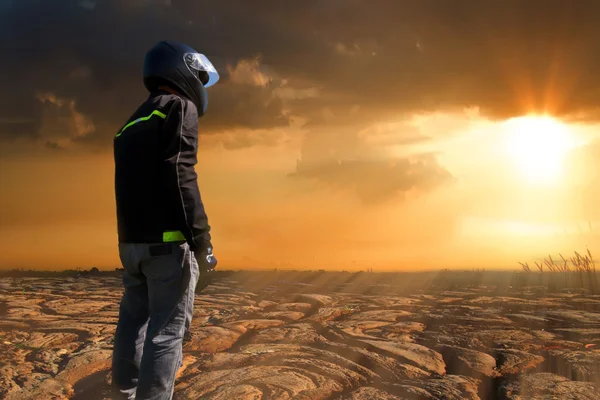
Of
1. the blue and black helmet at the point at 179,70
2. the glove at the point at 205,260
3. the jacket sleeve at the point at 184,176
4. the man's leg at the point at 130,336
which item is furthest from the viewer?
the blue and black helmet at the point at 179,70

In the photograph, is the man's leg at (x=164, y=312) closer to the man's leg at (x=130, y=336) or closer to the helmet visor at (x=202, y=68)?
the man's leg at (x=130, y=336)

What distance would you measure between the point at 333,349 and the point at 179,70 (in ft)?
8.65

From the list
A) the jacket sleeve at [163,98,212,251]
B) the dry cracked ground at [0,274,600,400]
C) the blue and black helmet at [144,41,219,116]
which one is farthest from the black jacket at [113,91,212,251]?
the dry cracked ground at [0,274,600,400]

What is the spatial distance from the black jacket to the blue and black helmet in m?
0.19

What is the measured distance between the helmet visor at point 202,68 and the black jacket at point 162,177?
11.7 inches

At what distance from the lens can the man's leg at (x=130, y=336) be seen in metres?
2.91

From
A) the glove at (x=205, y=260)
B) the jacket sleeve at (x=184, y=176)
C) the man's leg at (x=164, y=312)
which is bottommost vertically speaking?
the man's leg at (x=164, y=312)

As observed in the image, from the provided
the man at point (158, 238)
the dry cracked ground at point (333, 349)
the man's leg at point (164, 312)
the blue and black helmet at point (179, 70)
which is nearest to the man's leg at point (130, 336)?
the man at point (158, 238)

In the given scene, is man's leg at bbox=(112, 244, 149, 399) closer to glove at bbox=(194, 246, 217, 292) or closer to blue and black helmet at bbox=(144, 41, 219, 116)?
glove at bbox=(194, 246, 217, 292)

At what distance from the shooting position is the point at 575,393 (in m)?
3.53

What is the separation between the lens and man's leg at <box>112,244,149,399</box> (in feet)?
9.55

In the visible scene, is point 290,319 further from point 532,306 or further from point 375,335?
point 532,306

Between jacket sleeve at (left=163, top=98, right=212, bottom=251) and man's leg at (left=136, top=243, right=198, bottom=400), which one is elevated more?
jacket sleeve at (left=163, top=98, right=212, bottom=251)

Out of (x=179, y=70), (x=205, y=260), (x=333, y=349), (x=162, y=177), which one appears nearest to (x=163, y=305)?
(x=205, y=260)
